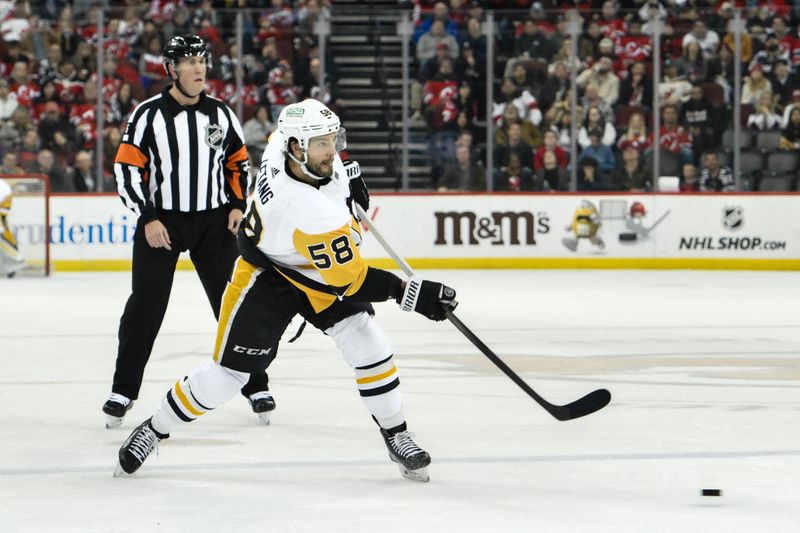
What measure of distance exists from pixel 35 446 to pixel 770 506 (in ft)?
7.53

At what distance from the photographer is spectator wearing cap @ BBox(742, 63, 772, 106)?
512 inches

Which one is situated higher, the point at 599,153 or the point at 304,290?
the point at 599,153

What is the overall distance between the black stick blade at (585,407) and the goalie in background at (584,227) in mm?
8577

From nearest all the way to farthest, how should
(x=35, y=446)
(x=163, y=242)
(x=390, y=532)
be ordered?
(x=390, y=532) < (x=35, y=446) < (x=163, y=242)

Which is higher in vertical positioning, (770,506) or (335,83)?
(335,83)

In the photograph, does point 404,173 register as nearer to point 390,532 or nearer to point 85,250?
point 85,250

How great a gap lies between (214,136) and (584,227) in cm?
797

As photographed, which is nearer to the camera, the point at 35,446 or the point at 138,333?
the point at 35,446

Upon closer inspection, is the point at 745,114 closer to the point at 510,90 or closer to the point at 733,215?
the point at 733,215

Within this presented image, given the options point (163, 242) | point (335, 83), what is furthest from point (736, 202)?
point (163, 242)

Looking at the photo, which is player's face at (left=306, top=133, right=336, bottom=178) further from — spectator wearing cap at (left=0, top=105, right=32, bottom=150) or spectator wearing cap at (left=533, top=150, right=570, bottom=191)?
spectator wearing cap at (left=0, top=105, right=32, bottom=150)

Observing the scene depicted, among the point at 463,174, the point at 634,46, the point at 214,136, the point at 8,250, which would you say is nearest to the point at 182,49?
the point at 214,136

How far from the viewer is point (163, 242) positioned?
5090 millimetres

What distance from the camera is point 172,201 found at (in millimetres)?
5215
